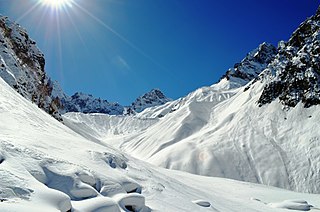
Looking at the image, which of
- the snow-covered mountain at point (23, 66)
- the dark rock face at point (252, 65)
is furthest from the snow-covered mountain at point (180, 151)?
the dark rock face at point (252, 65)

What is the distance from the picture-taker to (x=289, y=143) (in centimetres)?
5334

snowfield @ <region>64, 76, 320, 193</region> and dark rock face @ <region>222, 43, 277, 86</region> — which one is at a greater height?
dark rock face @ <region>222, 43, 277, 86</region>

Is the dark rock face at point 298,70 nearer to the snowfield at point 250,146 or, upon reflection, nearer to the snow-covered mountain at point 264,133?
the snow-covered mountain at point 264,133

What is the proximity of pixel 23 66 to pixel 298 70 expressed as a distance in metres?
50.4

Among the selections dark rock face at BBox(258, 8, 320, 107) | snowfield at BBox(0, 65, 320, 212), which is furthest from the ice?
dark rock face at BBox(258, 8, 320, 107)

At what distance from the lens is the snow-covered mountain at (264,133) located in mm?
48562

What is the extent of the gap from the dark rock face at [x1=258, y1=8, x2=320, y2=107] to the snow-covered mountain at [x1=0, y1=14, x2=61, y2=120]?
43.5 meters

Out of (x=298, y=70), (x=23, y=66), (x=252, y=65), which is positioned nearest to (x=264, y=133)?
(x=298, y=70)

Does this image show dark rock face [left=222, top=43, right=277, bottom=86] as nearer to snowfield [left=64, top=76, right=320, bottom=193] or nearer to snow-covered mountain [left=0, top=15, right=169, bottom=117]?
snowfield [left=64, top=76, right=320, bottom=193]

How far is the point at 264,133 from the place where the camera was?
5838cm

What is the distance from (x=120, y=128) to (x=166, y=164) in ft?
292

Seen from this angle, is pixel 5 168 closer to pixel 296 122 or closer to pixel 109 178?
pixel 109 178

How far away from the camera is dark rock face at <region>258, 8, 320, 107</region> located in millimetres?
60094

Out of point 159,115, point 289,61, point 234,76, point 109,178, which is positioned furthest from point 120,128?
point 109,178
